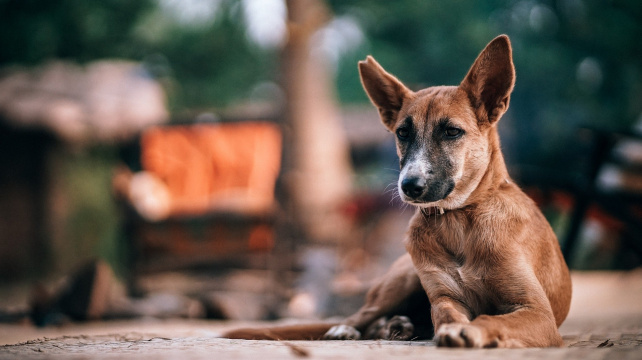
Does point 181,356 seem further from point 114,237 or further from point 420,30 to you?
point 420,30

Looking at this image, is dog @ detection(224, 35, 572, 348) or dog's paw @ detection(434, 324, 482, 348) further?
dog @ detection(224, 35, 572, 348)

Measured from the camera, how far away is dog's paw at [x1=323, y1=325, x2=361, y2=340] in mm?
3516

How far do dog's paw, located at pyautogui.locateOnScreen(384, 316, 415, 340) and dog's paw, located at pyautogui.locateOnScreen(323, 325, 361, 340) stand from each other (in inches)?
Result: 7.9

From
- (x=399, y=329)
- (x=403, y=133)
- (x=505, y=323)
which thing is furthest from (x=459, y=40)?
(x=505, y=323)

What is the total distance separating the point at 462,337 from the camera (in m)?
2.58

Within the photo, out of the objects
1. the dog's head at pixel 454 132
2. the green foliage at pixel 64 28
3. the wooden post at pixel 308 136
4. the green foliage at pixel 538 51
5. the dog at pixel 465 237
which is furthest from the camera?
the green foliage at pixel 538 51

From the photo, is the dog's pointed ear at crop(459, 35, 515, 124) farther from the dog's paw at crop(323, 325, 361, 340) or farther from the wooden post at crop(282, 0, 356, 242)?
the wooden post at crop(282, 0, 356, 242)

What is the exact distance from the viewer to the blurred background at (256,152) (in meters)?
8.08

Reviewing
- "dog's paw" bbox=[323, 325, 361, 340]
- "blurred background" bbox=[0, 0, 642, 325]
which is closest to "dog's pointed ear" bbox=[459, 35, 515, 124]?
"dog's paw" bbox=[323, 325, 361, 340]

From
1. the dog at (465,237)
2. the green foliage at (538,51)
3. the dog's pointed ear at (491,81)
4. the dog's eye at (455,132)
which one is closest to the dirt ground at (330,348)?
the dog at (465,237)

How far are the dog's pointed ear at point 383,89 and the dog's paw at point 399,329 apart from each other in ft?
4.26

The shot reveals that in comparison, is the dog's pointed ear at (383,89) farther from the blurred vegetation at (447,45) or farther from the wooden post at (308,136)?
the blurred vegetation at (447,45)

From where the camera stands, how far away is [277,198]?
9.77m

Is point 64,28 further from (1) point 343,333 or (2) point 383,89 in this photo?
(1) point 343,333
